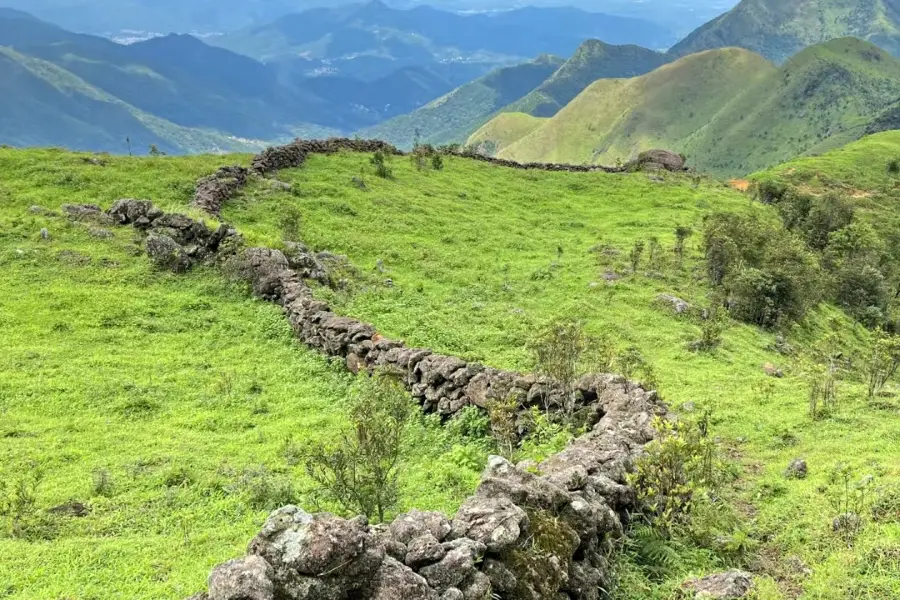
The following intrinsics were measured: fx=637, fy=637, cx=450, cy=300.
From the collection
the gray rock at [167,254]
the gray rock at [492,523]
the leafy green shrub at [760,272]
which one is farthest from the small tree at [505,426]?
the leafy green shrub at [760,272]

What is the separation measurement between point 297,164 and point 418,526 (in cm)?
3699

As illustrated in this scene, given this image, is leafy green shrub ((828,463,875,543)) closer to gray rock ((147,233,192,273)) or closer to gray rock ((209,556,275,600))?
gray rock ((209,556,275,600))

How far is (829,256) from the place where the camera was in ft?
133

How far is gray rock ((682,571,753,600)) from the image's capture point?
306 inches

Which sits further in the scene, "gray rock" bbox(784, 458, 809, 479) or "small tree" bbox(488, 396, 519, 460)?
"small tree" bbox(488, 396, 519, 460)

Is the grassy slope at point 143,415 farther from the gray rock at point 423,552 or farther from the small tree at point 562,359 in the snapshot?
the gray rock at point 423,552

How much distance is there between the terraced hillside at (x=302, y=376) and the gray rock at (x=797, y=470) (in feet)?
0.89

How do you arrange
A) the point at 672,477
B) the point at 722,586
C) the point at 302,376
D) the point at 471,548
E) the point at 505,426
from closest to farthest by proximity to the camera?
1. the point at 471,548
2. the point at 722,586
3. the point at 672,477
4. the point at 505,426
5. the point at 302,376

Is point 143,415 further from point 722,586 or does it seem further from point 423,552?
point 722,586

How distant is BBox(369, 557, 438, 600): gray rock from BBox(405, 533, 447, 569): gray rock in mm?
309

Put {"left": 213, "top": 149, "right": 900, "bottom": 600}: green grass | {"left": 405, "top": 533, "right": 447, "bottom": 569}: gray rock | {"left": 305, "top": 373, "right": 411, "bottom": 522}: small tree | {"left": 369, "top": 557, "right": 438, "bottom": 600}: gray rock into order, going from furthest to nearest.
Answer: {"left": 213, "top": 149, "right": 900, "bottom": 600}: green grass < {"left": 305, "top": 373, "right": 411, "bottom": 522}: small tree < {"left": 405, "top": 533, "right": 447, "bottom": 569}: gray rock < {"left": 369, "top": 557, "right": 438, "bottom": 600}: gray rock

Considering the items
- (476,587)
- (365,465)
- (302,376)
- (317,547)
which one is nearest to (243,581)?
(317,547)

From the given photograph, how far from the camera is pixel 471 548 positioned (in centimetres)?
731

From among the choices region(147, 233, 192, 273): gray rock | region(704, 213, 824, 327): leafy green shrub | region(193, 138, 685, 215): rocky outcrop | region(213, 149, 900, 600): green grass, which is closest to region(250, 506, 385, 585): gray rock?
region(213, 149, 900, 600): green grass
